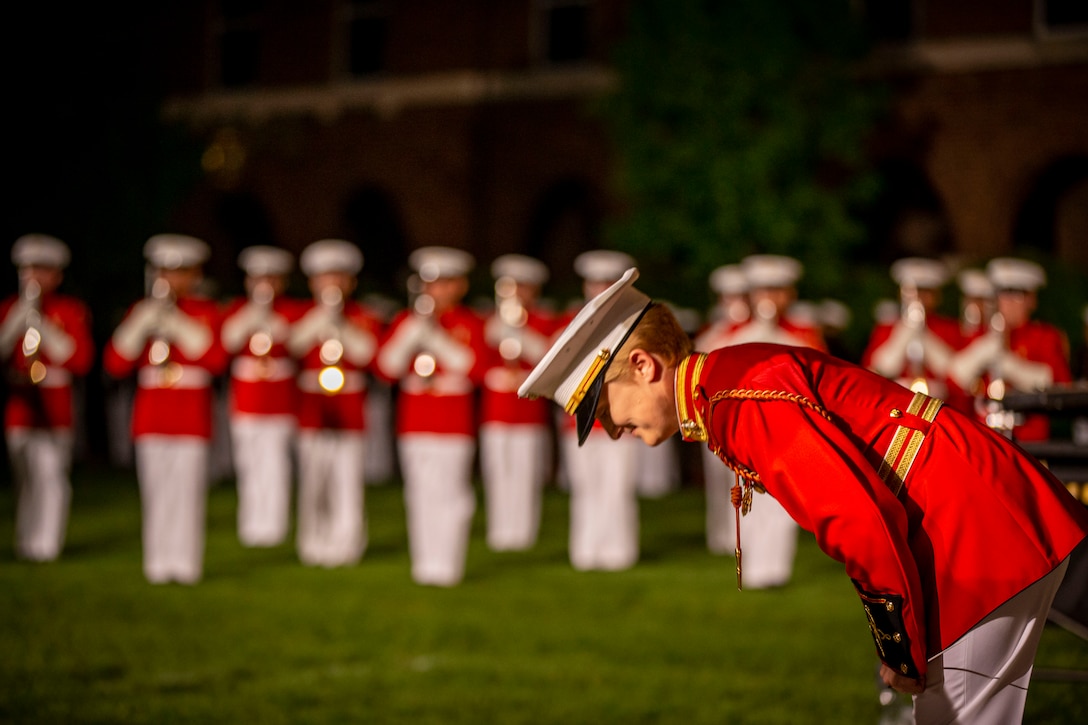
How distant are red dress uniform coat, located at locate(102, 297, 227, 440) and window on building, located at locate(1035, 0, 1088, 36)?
1523cm

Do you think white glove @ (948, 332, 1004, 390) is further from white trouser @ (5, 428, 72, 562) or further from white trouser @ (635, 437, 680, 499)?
white trouser @ (5, 428, 72, 562)

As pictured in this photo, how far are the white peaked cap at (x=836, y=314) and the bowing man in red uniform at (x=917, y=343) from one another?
2.92m

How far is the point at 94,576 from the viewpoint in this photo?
9930 millimetres

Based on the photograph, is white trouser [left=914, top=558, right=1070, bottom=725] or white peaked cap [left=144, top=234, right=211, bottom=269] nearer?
white trouser [left=914, top=558, right=1070, bottom=725]

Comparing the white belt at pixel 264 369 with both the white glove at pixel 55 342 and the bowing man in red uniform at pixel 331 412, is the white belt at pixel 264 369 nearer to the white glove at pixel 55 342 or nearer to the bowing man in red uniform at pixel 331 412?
the bowing man in red uniform at pixel 331 412

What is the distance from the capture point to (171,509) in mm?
9727

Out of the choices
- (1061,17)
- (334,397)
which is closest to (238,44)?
(1061,17)

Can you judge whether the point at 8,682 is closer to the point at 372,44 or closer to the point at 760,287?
the point at 760,287

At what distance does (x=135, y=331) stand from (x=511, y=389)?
3.53 meters

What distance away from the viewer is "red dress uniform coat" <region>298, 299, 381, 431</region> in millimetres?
10961

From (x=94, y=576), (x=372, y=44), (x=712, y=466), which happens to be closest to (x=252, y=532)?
(x=94, y=576)

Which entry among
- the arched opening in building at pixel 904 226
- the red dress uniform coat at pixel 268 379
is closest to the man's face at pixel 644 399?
the red dress uniform coat at pixel 268 379

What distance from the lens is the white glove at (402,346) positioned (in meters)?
10.0

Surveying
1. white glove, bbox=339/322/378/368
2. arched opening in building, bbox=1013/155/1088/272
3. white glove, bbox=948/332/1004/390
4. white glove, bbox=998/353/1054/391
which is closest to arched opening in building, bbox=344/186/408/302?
arched opening in building, bbox=1013/155/1088/272
